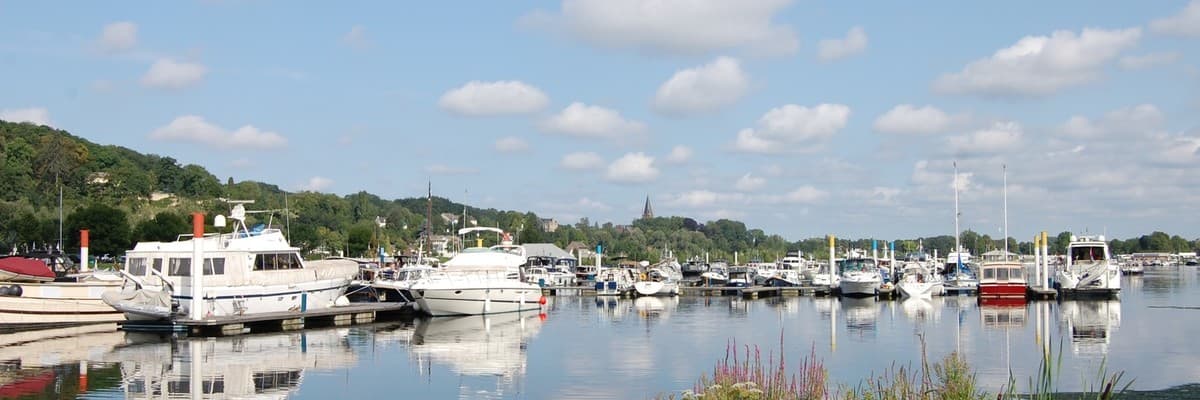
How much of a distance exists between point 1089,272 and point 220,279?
47.8m

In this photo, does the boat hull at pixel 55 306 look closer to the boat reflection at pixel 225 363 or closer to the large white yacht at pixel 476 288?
the boat reflection at pixel 225 363

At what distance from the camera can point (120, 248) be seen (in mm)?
78438

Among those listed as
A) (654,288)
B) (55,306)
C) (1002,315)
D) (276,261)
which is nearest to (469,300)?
(276,261)

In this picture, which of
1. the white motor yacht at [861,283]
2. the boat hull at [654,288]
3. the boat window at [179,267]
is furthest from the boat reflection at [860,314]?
the boat window at [179,267]

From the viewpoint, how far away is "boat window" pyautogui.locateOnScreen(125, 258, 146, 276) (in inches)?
1473

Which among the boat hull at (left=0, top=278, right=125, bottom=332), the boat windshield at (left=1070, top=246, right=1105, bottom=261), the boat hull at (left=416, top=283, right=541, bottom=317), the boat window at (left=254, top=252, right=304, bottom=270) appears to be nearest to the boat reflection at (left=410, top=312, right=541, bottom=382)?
the boat hull at (left=416, top=283, right=541, bottom=317)

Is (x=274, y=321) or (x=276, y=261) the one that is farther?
(x=276, y=261)

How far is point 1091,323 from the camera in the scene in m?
44.4

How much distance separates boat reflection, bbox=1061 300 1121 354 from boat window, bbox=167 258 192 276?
28.1 m

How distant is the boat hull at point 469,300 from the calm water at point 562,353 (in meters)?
0.86

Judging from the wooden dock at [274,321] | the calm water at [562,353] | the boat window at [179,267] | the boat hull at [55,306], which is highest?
the boat window at [179,267]

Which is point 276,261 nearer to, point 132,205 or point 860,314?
point 860,314

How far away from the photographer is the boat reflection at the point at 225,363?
2359cm

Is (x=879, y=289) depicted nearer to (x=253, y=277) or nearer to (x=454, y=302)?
(x=454, y=302)
